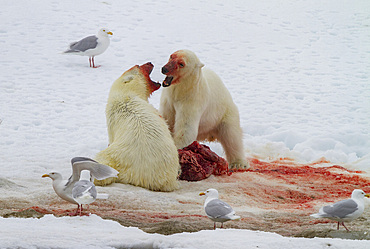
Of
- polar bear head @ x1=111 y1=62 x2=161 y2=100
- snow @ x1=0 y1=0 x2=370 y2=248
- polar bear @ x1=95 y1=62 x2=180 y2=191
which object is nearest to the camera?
snow @ x1=0 y1=0 x2=370 y2=248

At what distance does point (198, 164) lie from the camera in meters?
5.20

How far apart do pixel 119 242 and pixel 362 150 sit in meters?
5.11

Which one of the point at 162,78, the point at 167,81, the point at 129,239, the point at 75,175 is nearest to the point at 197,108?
the point at 167,81

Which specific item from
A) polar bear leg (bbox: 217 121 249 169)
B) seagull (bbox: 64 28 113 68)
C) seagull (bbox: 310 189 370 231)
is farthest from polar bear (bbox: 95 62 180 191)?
seagull (bbox: 64 28 113 68)

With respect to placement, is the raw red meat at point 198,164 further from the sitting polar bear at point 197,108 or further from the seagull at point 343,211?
the seagull at point 343,211

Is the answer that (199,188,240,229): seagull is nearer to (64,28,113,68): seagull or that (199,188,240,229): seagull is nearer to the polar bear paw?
the polar bear paw

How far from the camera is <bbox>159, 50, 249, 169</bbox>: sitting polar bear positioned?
522cm

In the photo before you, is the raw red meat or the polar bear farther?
the raw red meat

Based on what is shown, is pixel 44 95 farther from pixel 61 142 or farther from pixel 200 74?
pixel 200 74

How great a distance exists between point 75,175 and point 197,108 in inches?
97.3

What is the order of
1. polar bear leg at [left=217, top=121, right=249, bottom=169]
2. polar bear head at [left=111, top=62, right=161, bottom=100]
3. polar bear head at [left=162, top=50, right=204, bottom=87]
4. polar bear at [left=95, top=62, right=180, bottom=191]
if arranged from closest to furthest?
polar bear at [left=95, top=62, right=180, bottom=191] < polar bear head at [left=111, top=62, right=161, bottom=100] < polar bear head at [left=162, top=50, right=204, bottom=87] < polar bear leg at [left=217, top=121, right=249, bottom=169]

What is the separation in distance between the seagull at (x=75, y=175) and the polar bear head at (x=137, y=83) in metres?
1.94

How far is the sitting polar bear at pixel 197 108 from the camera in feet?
17.1

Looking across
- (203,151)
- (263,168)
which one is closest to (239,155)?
(263,168)
